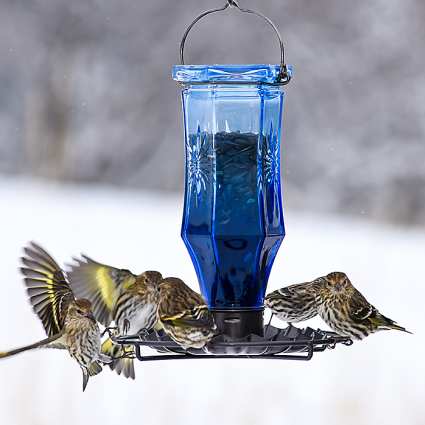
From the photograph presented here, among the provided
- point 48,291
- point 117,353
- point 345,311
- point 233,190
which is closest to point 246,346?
point 345,311

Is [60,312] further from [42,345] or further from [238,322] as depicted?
[238,322]

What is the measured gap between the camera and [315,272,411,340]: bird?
355cm

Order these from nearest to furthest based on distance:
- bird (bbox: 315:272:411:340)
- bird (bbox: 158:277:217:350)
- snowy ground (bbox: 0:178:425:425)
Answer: bird (bbox: 158:277:217:350), bird (bbox: 315:272:411:340), snowy ground (bbox: 0:178:425:425)

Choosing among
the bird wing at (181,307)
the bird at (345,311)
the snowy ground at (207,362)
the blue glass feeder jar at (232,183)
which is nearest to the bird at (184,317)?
the bird wing at (181,307)

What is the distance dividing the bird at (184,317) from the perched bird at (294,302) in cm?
28

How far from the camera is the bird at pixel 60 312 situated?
3.65 m

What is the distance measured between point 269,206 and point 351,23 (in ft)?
20.7

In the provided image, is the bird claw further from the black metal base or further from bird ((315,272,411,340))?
bird ((315,272,411,340))

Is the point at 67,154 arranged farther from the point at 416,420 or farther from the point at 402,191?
the point at 416,420

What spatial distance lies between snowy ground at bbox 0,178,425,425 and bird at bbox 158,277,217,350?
3551mm

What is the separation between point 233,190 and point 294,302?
0.41 m

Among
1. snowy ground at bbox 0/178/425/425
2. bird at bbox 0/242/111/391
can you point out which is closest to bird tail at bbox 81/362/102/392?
bird at bbox 0/242/111/391

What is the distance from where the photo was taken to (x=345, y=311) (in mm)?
3557

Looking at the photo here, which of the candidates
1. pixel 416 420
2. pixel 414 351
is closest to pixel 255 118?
pixel 416 420
